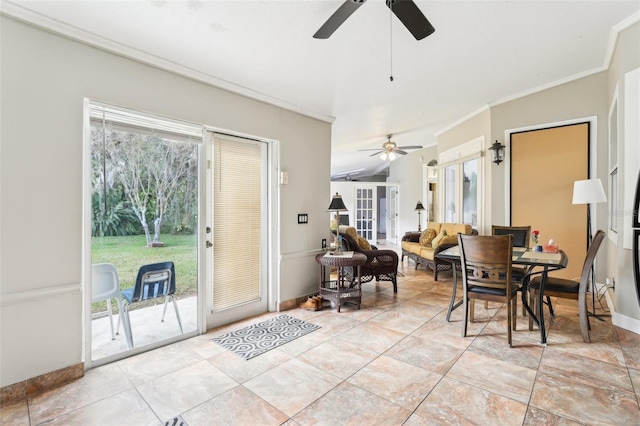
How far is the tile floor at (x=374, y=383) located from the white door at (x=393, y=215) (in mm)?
7074

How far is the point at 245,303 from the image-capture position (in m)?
3.45

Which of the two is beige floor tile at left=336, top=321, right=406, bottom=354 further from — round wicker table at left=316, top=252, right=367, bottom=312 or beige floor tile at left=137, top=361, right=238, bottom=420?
beige floor tile at left=137, top=361, right=238, bottom=420

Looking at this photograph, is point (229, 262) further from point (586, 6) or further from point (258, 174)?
point (586, 6)

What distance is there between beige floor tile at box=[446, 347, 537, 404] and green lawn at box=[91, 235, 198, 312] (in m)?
2.48

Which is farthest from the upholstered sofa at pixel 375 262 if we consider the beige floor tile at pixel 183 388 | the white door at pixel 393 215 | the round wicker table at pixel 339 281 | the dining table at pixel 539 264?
the white door at pixel 393 215

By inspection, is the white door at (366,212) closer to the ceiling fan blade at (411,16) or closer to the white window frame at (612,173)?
the white window frame at (612,173)

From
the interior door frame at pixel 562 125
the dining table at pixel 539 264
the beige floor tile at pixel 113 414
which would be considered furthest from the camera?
the interior door frame at pixel 562 125

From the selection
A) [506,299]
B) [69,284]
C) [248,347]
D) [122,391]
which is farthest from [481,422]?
[69,284]

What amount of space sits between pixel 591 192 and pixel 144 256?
4626 mm

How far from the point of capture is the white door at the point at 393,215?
33.1ft

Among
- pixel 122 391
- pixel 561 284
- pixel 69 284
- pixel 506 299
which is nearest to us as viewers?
pixel 122 391

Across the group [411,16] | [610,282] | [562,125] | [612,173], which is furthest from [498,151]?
[411,16]

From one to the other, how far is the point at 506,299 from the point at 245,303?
8.63ft

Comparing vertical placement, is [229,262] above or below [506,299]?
above
